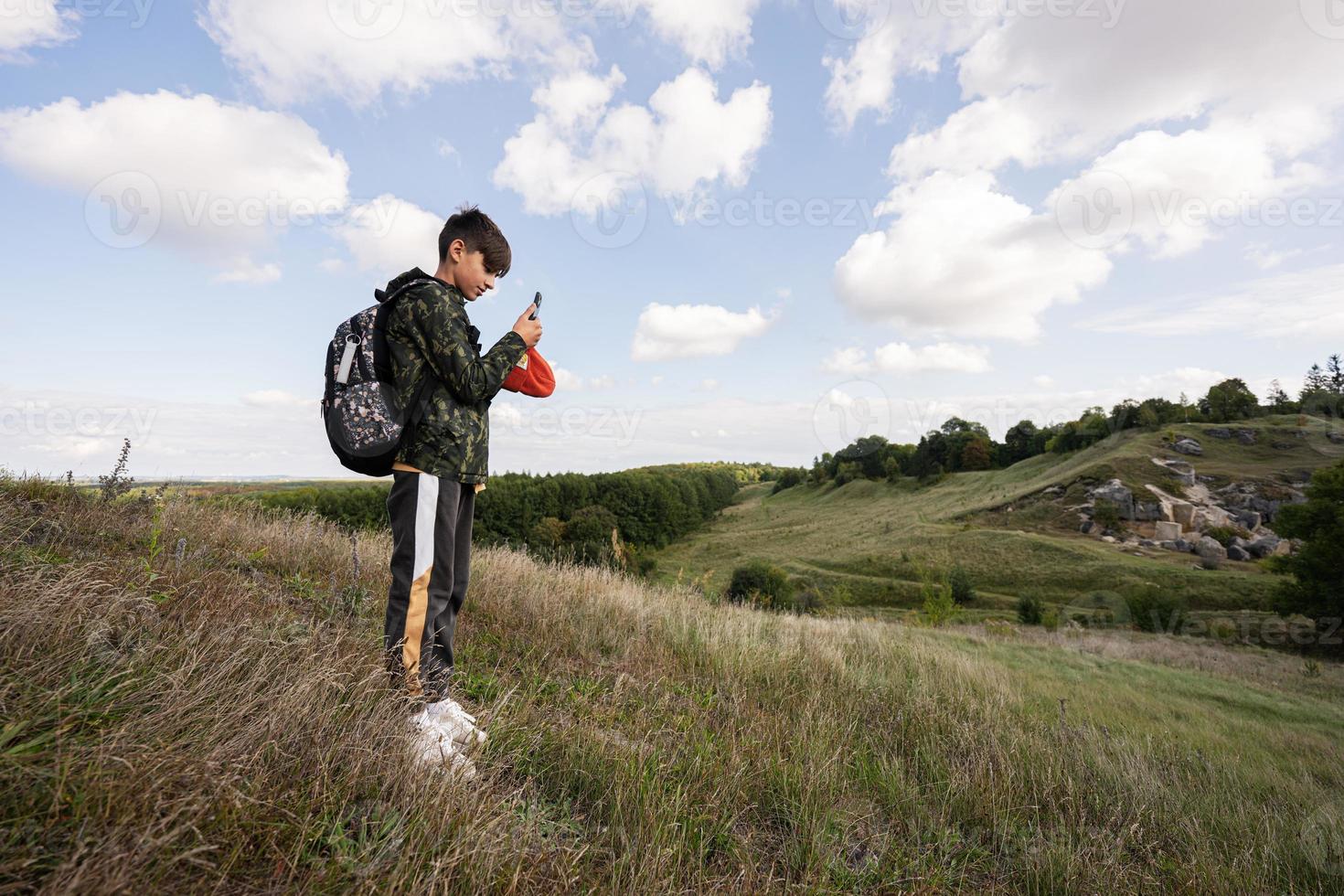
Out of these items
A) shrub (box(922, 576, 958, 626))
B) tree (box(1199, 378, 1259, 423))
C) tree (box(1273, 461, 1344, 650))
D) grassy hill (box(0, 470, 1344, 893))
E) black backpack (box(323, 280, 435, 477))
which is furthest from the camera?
tree (box(1199, 378, 1259, 423))

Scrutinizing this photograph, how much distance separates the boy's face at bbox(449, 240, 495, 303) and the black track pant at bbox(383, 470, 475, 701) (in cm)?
109

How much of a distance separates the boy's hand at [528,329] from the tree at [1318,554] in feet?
167

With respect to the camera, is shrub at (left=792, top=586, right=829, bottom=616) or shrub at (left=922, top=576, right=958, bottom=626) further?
shrub at (left=792, top=586, right=829, bottom=616)

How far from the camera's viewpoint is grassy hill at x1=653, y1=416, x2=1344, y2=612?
44.9 meters

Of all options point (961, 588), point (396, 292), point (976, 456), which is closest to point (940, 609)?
point (961, 588)

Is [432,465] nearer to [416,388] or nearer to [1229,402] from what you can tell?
[416,388]

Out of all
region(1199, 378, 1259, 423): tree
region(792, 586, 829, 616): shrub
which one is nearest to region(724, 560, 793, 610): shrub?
region(792, 586, 829, 616): shrub

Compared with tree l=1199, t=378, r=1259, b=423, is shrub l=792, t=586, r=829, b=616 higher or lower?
lower

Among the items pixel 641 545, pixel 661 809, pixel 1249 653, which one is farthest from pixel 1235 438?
pixel 661 809

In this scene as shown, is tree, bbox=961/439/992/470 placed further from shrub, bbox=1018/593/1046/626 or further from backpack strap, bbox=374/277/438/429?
backpack strap, bbox=374/277/438/429

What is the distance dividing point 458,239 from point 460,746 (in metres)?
2.54

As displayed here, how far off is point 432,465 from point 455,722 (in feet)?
3.98

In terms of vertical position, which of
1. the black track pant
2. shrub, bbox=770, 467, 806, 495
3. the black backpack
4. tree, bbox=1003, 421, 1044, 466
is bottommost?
shrub, bbox=770, 467, 806, 495

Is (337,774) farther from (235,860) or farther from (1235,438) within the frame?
(1235,438)
